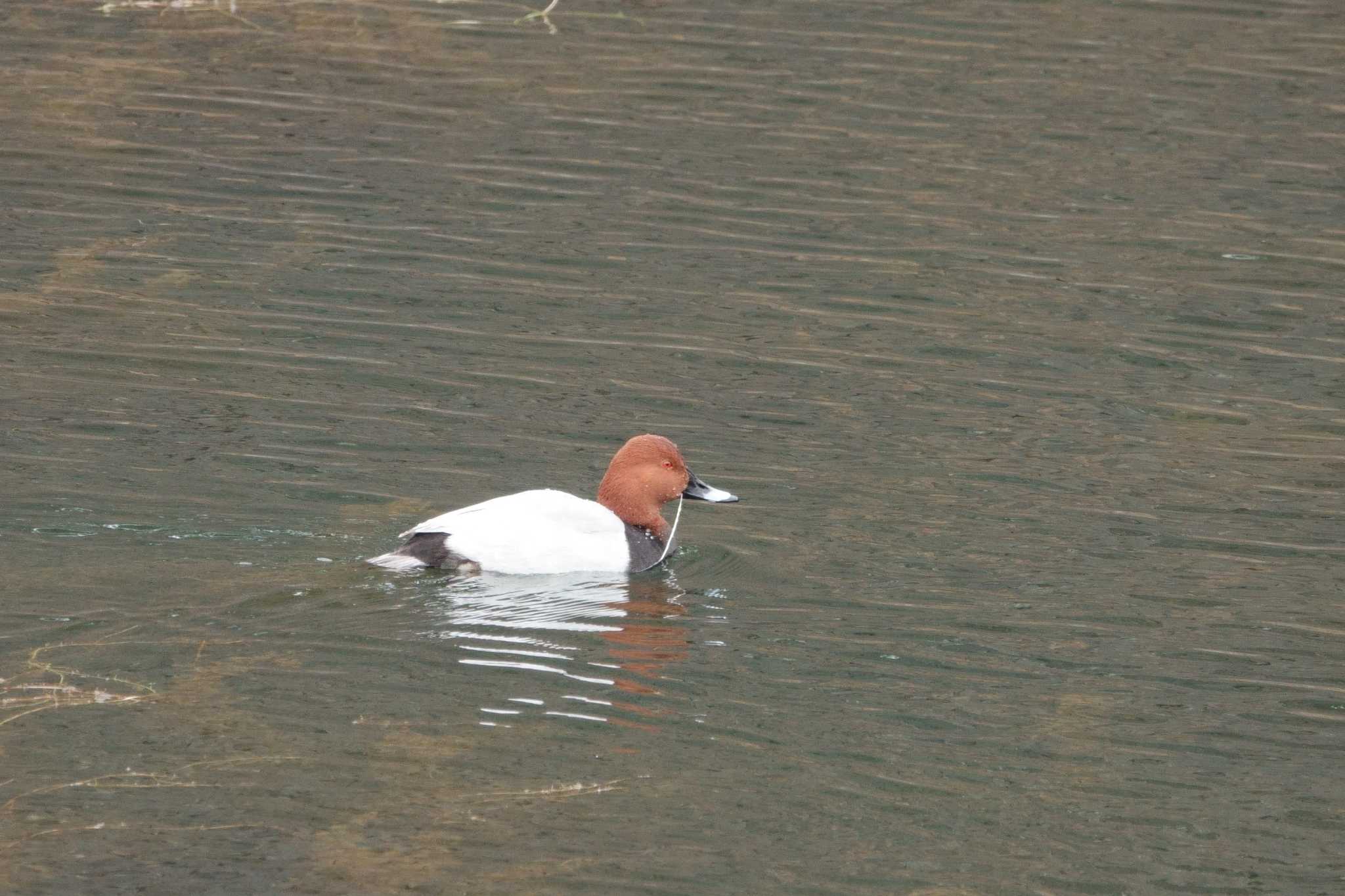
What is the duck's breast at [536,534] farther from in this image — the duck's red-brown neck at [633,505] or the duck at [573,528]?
the duck's red-brown neck at [633,505]

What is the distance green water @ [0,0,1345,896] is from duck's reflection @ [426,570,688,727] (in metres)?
0.03

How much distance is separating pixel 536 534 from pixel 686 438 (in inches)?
74.8

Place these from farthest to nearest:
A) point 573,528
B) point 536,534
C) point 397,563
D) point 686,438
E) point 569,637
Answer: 1. point 686,438
2. point 573,528
3. point 536,534
4. point 397,563
5. point 569,637

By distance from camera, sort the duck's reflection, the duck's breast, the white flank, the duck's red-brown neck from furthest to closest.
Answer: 1. the duck's red-brown neck
2. the duck's breast
3. the white flank
4. the duck's reflection

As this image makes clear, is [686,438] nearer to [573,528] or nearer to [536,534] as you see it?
[573,528]

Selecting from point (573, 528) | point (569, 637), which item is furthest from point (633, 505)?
point (569, 637)

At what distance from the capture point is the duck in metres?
8.64

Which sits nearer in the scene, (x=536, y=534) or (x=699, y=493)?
(x=536, y=534)

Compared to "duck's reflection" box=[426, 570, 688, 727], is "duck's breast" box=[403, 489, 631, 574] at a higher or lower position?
higher

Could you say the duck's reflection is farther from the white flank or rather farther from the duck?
the white flank

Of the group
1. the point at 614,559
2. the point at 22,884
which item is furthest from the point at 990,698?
the point at 22,884

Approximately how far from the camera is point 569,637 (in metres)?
8.07

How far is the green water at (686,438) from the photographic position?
6602mm

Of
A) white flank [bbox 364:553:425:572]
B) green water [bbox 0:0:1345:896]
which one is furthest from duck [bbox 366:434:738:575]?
green water [bbox 0:0:1345:896]
